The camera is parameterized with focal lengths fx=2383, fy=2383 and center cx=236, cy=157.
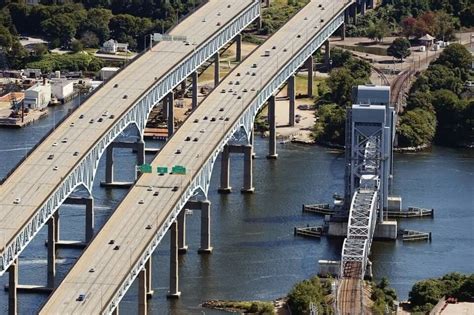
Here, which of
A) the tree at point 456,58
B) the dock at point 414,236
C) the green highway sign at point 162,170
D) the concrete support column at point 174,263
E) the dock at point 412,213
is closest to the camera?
the concrete support column at point 174,263

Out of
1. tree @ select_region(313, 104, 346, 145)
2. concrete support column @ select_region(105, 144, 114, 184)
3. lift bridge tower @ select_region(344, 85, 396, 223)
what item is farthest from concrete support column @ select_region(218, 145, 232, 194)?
tree @ select_region(313, 104, 346, 145)

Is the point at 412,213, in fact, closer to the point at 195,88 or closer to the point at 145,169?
the point at 145,169

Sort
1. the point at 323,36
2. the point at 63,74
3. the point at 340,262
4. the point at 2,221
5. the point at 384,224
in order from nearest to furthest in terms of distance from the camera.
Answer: the point at 2,221 < the point at 340,262 < the point at 384,224 < the point at 323,36 < the point at 63,74

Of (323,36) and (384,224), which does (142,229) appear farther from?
(323,36)

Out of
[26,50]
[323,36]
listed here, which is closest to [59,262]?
[323,36]

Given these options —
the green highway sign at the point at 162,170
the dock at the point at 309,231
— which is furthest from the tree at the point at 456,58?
the green highway sign at the point at 162,170

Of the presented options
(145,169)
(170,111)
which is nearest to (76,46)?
(170,111)

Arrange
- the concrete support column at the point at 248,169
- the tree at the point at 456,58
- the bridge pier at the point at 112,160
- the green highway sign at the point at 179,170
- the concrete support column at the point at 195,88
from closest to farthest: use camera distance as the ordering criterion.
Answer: the green highway sign at the point at 179,170 → the concrete support column at the point at 248,169 → the bridge pier at the point at 112,160 → the concrete support column at the point at 195,88 → the tree at the point at 456,58

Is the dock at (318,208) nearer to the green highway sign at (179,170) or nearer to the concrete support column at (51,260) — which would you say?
the green highway sign at (179,170)
